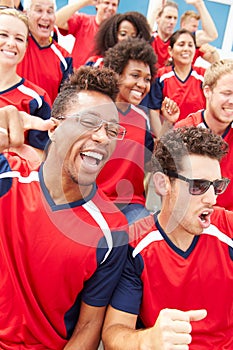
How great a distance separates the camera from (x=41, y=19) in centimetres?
251

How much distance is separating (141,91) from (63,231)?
1085mm

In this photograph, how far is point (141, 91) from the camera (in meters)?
2.13

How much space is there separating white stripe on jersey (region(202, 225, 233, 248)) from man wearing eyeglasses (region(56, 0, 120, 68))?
2.12 metres

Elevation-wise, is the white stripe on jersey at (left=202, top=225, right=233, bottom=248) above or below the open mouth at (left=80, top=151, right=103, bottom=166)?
below

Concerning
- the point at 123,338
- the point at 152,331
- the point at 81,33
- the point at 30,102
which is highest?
the point at 81,33

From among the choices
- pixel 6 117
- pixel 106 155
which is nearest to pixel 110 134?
pixel 106 155

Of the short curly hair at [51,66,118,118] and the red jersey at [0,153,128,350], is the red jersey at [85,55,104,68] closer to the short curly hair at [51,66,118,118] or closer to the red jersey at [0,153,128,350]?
the short curly hair at [51,66,118,118]

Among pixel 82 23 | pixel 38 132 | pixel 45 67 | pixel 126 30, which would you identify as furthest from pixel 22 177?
pixel 82 23

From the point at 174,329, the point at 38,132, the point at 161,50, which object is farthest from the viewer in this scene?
the point at 161,50

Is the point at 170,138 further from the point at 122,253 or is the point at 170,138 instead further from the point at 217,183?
the point at 122,253

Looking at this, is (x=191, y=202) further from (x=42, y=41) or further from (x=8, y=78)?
(x=42, y=41)

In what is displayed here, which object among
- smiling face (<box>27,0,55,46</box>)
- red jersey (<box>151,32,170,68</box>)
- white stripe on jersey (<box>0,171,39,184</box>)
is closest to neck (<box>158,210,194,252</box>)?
white stripe on jersey (<box>0,171,39,184</box>)

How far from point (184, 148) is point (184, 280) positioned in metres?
0.37

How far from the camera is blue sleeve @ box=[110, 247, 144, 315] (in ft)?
4.12
